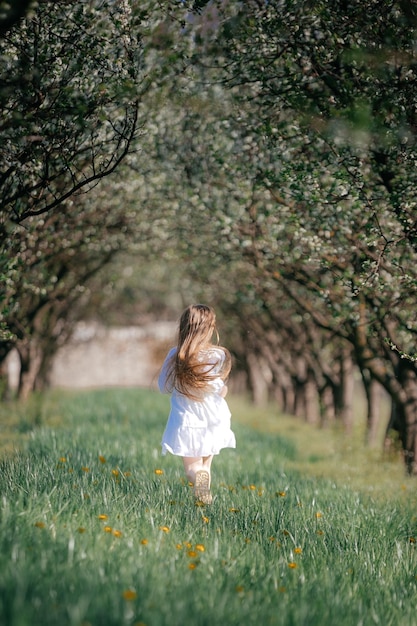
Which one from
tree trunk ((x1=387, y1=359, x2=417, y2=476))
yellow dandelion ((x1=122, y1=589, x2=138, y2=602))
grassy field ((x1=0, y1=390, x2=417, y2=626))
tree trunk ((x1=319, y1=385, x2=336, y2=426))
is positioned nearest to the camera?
yellow dandelion ((x1=122, y1=589, x2=138, y2=602))

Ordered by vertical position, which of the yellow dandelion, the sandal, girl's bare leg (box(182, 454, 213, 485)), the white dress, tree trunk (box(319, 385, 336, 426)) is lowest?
the yellow dandelion

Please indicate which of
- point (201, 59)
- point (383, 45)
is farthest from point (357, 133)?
point (201, 59)

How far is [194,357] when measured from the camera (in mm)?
6332

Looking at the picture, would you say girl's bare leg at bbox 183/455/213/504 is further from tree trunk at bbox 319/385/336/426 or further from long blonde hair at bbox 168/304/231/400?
tree trunk at bbox 319/385/336/426

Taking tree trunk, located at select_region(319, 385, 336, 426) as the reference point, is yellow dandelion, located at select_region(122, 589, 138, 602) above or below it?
below

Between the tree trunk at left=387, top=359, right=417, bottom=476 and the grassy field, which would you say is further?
the tree trunk at left=387, top=359, right=417, bottom=476

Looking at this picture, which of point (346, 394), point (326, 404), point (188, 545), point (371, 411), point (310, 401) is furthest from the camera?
point (310, 401)

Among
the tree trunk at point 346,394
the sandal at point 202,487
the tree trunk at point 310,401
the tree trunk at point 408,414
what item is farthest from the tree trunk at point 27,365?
the sandal at point 202,487

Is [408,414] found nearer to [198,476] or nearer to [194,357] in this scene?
[198,476]

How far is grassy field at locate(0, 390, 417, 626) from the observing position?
3727 millimetres

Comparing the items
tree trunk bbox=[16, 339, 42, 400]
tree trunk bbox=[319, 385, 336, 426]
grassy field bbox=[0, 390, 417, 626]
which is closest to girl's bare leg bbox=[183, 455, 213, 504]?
grassy field bbox=[0, 390, 417, 626]

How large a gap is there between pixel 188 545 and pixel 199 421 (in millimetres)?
1739

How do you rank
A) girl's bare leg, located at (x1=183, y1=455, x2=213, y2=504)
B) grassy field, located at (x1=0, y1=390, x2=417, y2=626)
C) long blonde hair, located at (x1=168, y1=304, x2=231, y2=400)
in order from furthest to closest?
1. girl's bare leg, located at (x1=183, y1=455, x2=213, y2=504)
2. long blonde hair, located at (x1=168, y1=304, x2=231, y2=400)
3. grassy field, located at (x1=0, y1=390, x2=417, y2=626)

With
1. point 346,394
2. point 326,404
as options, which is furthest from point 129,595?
point 326,404
